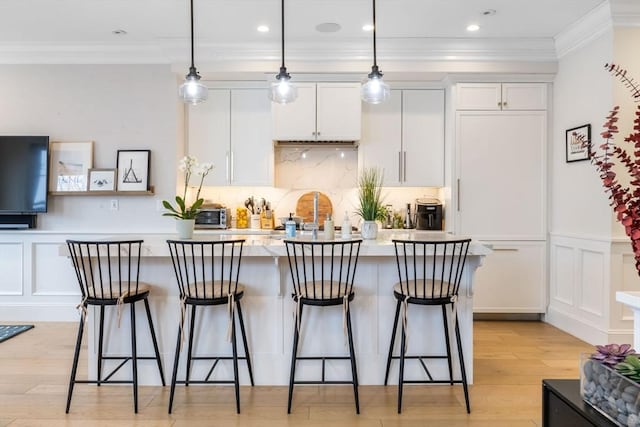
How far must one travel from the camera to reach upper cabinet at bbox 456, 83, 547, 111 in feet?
14.1

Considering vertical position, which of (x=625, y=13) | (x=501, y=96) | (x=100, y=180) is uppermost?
(x=625, y=13)

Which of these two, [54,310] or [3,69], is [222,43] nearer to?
[3,69]

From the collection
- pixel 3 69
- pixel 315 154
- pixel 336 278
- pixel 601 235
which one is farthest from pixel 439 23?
pixel 3 69

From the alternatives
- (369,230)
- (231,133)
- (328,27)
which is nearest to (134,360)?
(369,230)

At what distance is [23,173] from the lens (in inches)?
169

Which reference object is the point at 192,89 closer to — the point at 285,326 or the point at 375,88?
the point at 375,88

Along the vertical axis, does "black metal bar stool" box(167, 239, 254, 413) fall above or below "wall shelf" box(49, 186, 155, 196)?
below

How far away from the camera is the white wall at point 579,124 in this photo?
3.49 m

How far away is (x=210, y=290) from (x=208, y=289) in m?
0.03

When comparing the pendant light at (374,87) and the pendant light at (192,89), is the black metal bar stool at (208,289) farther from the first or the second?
the pendant light at (374,87)

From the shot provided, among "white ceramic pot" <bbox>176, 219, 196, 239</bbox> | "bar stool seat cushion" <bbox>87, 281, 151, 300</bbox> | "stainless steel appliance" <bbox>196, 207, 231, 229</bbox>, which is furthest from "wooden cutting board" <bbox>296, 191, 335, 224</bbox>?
"bar stool seat cushion" <bbox>87, 281, 151, 300</bbox>

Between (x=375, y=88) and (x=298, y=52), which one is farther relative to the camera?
(x=298, y=52)

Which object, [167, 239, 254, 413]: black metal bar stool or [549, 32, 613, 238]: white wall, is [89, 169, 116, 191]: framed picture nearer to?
[167, 239, 254, 413]: black metal bar stool

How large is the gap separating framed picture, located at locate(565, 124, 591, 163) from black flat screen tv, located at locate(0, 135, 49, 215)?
5.17 m
